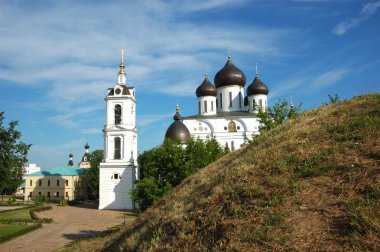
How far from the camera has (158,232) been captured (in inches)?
266

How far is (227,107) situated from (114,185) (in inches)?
694

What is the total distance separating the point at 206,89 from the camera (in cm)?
4462

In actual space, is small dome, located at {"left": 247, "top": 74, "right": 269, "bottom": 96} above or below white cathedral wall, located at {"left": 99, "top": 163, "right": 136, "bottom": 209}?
above

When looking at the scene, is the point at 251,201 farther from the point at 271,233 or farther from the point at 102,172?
the point at 102,172

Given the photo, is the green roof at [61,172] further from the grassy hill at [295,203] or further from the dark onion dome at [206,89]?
the grassy hill at [295,203]

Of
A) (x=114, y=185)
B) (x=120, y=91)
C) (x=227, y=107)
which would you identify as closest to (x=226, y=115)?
(x=227, y=107)

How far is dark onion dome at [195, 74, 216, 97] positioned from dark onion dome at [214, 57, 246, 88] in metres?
1.29

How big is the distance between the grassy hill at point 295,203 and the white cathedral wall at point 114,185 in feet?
96.8

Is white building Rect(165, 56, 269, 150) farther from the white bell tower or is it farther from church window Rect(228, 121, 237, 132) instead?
the white bell tower

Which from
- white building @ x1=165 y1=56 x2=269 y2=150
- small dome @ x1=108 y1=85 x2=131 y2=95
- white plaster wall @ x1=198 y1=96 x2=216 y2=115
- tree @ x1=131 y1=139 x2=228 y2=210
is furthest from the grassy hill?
white plaster wall @ x1=198 y1=96 x2=216 y2=115

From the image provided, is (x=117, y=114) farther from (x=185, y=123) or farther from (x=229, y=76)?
(x=229, y=76)

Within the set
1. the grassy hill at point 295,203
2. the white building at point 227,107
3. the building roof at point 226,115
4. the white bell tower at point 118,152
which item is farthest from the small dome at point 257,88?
the grassy hill at point 295,203

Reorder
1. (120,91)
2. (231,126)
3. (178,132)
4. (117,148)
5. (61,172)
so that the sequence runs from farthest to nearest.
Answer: (61,172), (231,126), (178,132), (120,91), (117,148)

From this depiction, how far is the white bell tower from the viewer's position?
36.5m
